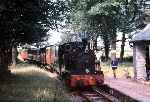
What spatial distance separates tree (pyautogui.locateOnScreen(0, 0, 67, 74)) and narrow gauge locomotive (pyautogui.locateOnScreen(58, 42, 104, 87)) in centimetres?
213

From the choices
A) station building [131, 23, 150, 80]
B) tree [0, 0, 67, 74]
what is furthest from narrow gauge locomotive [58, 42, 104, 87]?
station building [131, 23, 150, 80]

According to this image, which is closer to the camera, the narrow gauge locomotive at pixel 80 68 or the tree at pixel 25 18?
the tree at pixel 25 18

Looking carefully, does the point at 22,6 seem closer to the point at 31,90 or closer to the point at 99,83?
the point at 31,90

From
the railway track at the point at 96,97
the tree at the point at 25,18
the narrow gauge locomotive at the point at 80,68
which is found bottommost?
the railway track at the point at 96,97

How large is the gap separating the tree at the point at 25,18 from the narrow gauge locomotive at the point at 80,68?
2.13m

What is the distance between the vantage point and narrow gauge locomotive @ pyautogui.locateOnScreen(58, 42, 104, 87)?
2702 centimetres

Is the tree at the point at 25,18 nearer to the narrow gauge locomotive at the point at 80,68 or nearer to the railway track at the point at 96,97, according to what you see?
the narrow gauge locomotive at the point at 80,68

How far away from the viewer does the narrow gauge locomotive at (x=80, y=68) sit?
2702 cm

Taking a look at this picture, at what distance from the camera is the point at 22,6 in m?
20.7

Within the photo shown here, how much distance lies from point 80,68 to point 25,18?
6530mm

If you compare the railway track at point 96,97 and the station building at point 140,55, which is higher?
the station building at point 140,55

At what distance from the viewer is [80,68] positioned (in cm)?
2753

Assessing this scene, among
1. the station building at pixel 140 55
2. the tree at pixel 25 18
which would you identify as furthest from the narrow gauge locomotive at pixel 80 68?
the station building at pixel 140 55

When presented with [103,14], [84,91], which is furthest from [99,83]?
[103,14]
